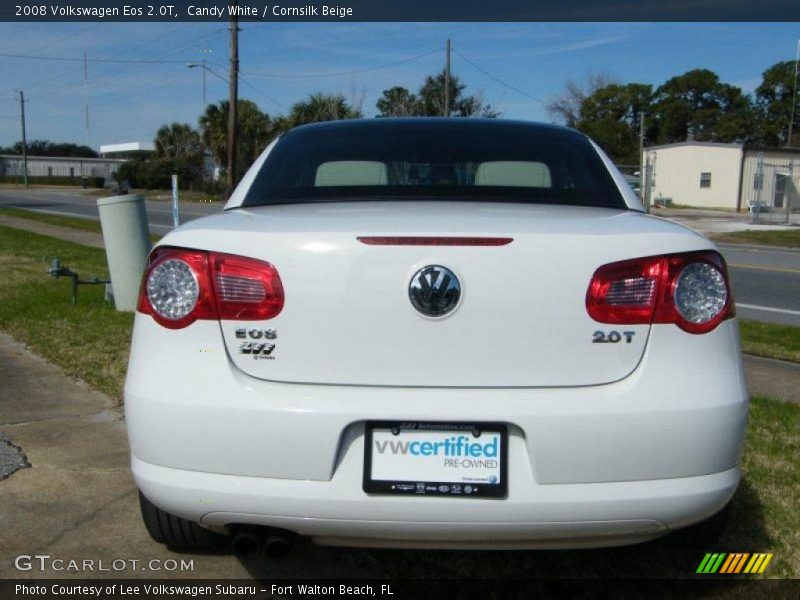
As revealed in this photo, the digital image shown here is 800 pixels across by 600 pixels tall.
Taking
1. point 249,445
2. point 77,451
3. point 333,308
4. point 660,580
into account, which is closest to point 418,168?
point 333,308

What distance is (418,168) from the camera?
3453 mm

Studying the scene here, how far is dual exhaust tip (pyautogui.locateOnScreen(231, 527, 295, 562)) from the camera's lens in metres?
2.46

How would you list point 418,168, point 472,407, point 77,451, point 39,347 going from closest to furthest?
point 472,407 < point 418,168 < point 77,451 < point 39,347

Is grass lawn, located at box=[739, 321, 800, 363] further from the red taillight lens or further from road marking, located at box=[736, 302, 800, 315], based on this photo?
the red taillight lens

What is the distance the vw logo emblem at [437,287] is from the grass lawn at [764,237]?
21072 millimetres

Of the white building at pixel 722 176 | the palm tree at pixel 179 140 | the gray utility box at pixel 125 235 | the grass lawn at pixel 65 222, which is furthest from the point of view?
the palm tree at pixel 179 140

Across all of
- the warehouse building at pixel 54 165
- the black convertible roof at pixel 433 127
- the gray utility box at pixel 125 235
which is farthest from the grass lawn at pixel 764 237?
the warehouse building at pixel 54 165

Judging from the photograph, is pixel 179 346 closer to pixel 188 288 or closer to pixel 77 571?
pixel 188 288

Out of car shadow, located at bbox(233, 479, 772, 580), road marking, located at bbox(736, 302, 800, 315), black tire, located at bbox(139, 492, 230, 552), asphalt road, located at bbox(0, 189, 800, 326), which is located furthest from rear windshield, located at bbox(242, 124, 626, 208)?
road marking, located at bbox(736, 302, 800, 315)

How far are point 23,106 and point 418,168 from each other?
267 feet

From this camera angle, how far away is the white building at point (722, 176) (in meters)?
41.1

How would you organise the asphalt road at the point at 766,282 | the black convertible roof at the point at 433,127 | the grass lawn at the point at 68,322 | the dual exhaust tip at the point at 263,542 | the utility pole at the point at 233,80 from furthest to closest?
the utility pole at the point at 233,80 → the asphalt road at the point at 766,282 → the grass lawn at the point at 68,322 → the black convertible roof at the point at 433,127 → the dual exhaust tip at the point at 263,542

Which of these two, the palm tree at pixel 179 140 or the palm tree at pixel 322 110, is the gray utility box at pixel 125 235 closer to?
the palm tree at pixel 322 110

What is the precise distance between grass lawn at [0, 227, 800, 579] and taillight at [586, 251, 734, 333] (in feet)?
3.48
